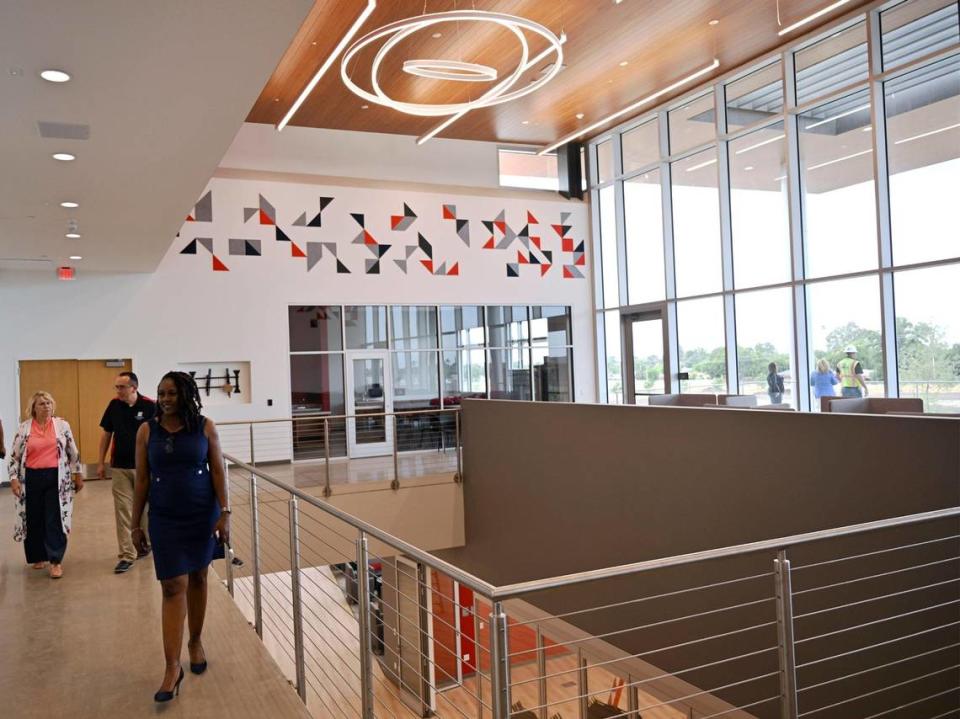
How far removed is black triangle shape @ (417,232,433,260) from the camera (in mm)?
13242

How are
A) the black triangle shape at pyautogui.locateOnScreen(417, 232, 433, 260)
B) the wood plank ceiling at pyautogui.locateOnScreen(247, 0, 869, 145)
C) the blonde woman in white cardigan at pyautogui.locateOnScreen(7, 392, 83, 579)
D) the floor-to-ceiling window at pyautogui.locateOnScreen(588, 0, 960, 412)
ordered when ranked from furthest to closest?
1. the black triangle shape at pyautogui.locateOnScreen(417, 232, 433, 260)
2. the floor-to-ceiling window at pyautogui.locateOnScreen(588, 0, 960, 412)
3. the wood plank ceiling at pyautogui.locateOnScreen(247, 0, 869, 145)
4. the blonde woman in white cardigan at pyautogui.locateOnScreen(7, 392, 83, 579)

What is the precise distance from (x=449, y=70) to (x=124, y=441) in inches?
215

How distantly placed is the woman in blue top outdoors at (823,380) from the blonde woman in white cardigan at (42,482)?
920cm

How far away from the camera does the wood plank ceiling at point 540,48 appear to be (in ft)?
29.3

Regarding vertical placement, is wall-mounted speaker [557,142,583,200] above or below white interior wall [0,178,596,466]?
above

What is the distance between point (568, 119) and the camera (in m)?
13.1

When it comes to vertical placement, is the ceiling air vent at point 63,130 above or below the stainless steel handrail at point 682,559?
above

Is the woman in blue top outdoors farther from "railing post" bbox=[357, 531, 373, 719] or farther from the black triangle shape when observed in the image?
"railing post" bbox=[357, 531, 373, 719]

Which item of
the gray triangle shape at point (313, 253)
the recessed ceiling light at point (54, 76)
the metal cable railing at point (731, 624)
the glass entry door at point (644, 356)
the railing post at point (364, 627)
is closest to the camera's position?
the metal cable railing at point (731, 624)

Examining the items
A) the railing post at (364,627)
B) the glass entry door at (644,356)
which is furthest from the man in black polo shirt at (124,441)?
the glass entry door at (644,356)

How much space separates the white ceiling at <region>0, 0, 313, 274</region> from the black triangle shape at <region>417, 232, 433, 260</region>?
6.01m

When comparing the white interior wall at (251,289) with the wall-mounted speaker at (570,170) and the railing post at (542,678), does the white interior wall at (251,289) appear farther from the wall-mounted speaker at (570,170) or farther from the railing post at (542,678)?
the railing post at (542,678)

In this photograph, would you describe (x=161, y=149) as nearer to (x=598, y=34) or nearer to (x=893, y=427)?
(x=893, y=427)

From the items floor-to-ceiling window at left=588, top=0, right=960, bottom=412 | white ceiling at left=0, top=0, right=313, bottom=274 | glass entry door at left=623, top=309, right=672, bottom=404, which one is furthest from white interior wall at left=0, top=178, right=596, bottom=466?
white ceiling at left=0, top=0, right=313, bottom=274
